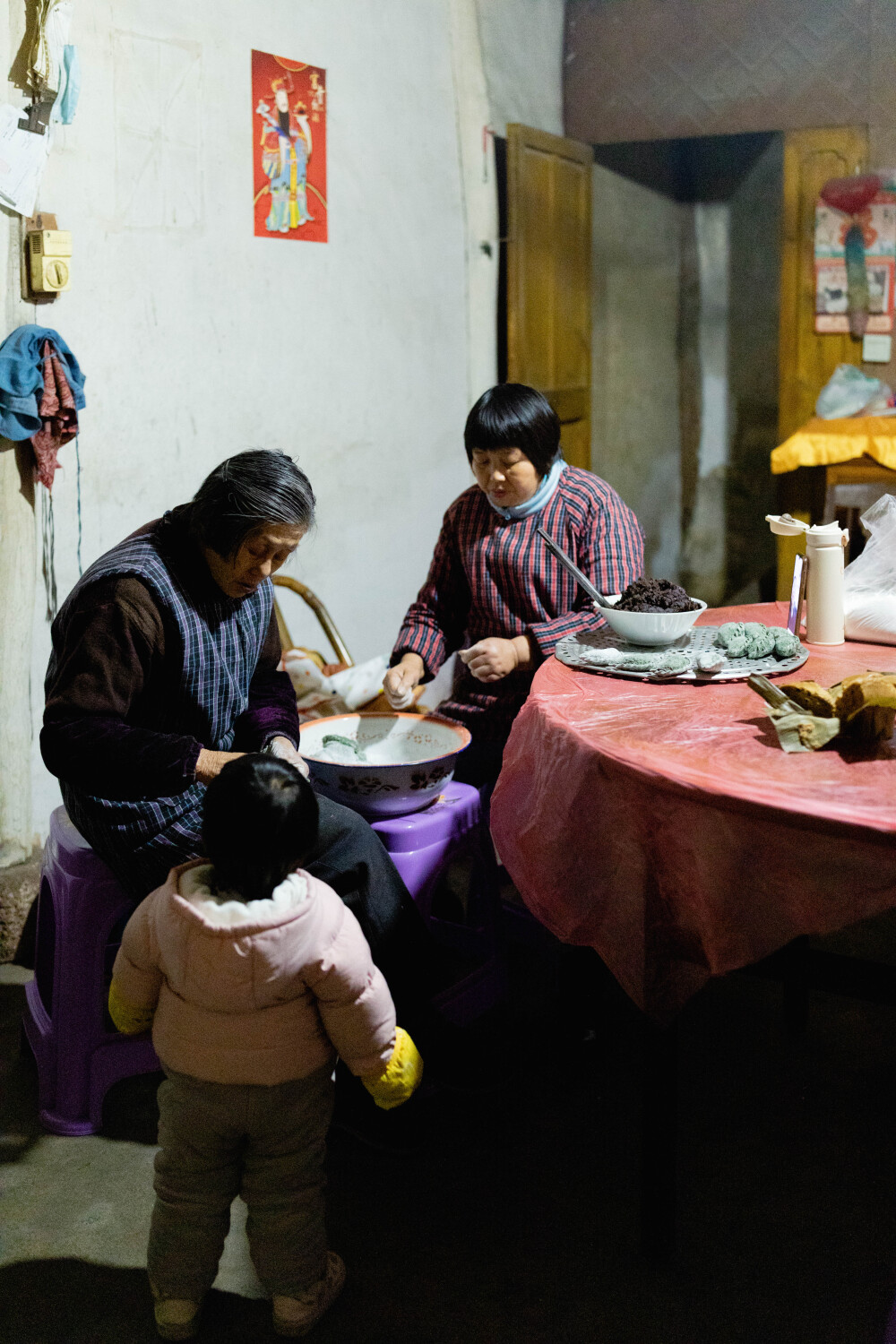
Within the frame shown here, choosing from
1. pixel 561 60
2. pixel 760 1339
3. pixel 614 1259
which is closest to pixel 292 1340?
pixel 614 1259

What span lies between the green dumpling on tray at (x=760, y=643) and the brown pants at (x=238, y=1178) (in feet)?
3.16

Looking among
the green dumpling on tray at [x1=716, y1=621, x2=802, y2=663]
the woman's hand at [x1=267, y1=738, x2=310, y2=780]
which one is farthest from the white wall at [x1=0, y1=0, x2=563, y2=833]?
the green dumpling on tray at [x1=716, y1=621, x2=802, y2=663]

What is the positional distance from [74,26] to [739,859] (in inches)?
102

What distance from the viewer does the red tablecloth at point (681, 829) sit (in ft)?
4.66

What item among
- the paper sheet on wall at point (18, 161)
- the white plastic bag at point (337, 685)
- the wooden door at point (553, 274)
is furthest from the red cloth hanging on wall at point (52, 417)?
the wooden door at point (553, 274)

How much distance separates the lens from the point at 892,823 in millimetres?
1315

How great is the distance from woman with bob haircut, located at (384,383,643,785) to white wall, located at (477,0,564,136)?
268cm

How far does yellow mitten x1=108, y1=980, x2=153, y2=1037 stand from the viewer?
5.32ft

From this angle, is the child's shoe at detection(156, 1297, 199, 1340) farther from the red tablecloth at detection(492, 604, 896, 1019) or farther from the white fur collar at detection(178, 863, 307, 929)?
the red tablecloth at detection(492, 604, 896, 1019)

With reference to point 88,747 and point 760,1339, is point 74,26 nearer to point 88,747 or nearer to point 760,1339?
point 88,747

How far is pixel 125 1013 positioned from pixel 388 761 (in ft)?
3.06

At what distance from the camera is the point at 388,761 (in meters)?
2.46

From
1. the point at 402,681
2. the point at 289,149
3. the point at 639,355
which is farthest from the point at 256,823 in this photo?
the point at 639,355

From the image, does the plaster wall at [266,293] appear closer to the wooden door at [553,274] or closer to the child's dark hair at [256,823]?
the wooden door at [553,274]
